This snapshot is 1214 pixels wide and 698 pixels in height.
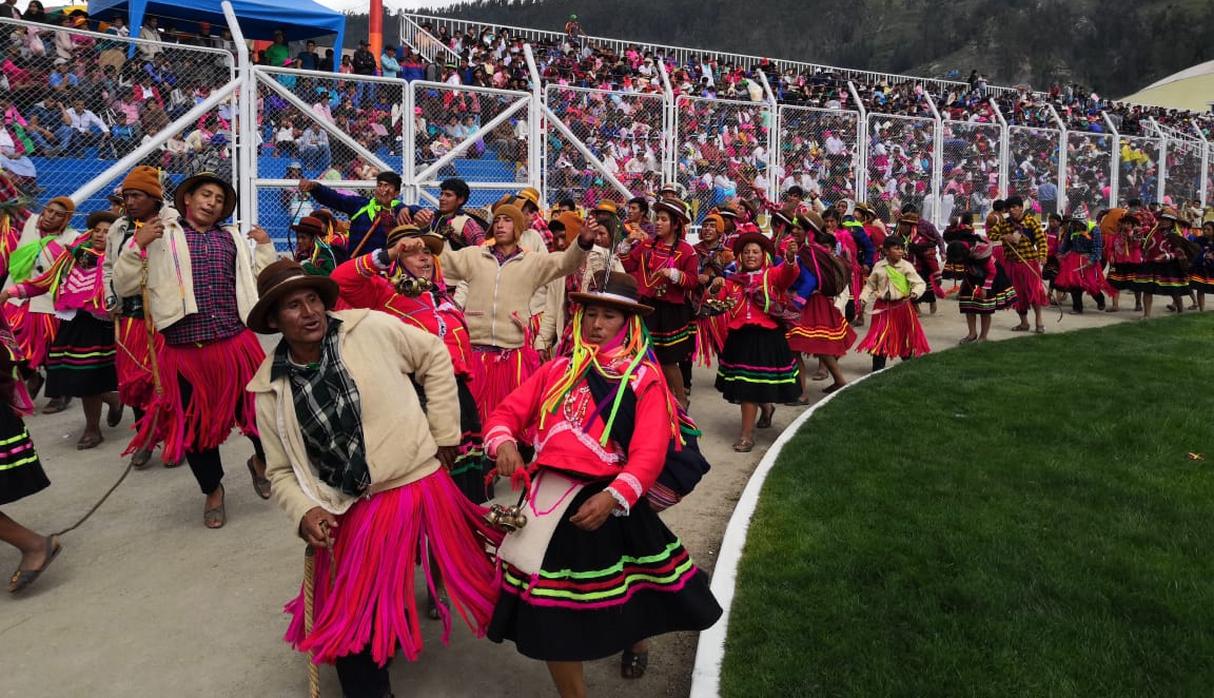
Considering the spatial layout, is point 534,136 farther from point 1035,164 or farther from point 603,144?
point 1035,164

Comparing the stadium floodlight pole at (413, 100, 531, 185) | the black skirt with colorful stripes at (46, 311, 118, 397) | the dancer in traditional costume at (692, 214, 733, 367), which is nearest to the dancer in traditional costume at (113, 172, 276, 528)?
the black skirt with colorful stripes at (46, 311, 118, 397)

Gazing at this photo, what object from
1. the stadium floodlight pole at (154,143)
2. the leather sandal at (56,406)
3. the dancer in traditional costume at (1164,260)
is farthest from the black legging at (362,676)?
the dancer in traditional costume at (1164,260)

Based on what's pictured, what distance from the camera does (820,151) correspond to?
17297mm

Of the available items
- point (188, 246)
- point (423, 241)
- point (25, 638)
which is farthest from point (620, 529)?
point (188, 246)

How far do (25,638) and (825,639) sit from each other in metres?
3.46

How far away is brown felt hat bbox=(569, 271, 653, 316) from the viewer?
3.56 metres

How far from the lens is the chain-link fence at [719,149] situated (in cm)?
1545

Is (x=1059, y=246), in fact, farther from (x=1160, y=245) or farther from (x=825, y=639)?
(x=825, y=639)

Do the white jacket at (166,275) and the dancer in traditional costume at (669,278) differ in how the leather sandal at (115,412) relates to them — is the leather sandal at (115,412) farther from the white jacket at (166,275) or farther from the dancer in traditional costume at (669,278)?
the dancer in traditional costume at (669,278)

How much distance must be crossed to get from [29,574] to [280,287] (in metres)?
2.54

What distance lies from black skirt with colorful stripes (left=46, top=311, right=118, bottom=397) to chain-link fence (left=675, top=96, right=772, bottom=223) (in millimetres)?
9687

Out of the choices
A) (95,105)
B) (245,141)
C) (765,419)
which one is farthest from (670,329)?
(95,105)

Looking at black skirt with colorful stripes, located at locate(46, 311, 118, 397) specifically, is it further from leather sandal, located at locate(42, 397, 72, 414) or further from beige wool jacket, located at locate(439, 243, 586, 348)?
beige wool jacket, located at locate(439, 243, 586, 348)

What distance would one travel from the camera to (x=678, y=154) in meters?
15.4
